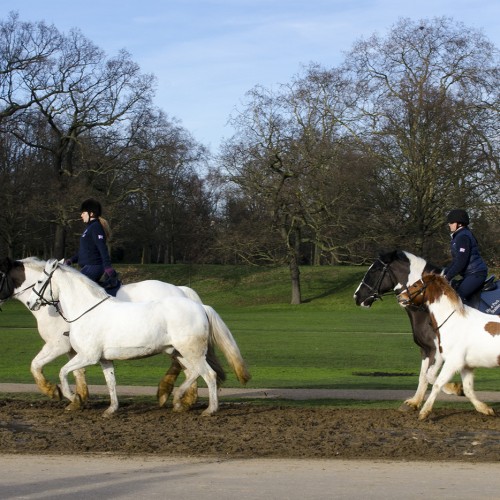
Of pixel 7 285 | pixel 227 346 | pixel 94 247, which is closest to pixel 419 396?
pixel 227 346

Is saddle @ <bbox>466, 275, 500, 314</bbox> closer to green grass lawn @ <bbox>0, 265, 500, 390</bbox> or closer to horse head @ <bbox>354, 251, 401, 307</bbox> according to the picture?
horse head @ <bbox>354, 251, 401, 307</bbox>

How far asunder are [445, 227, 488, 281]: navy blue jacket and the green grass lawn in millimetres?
4224

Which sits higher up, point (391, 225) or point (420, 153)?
point (420, 153)

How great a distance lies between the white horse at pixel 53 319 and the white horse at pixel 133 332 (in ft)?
1.84

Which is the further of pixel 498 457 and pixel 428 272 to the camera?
pixel 428 272

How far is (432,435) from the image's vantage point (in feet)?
33.9

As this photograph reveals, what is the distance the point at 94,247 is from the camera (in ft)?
42.8

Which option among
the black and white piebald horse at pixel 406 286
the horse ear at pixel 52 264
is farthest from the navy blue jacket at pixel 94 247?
the black and white piebald horse at pixel 406 286

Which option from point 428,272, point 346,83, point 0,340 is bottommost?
point 0,340

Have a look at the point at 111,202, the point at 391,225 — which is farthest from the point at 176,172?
the point at 391,225

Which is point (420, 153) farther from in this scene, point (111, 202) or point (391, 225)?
point (111, 202)

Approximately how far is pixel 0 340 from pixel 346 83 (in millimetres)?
28525

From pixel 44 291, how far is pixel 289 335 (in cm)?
1812

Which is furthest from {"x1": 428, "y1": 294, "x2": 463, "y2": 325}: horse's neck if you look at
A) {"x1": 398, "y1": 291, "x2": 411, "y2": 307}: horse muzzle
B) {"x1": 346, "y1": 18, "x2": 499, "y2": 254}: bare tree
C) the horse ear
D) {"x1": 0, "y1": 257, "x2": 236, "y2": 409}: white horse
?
{"x1": 346, "y1": 18, "x2": 499, "y2": 254}: bare tree
